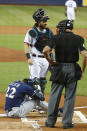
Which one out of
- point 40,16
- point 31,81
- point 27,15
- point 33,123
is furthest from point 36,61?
point 27,15

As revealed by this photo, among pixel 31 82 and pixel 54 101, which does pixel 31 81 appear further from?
pixel 54 101

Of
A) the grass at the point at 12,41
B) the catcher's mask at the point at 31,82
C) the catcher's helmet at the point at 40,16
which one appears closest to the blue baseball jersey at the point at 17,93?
the catcher's mask at the point at 31,82

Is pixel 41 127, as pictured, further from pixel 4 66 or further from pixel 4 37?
pixel 4 37

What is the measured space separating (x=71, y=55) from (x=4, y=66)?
815 cm

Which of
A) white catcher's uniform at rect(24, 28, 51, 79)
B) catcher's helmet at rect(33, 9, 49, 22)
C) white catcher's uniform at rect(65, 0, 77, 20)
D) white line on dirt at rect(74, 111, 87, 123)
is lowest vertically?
white catcher's uniform at rect(65, 0, 77, 20)

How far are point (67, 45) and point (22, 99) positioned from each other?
166 cm

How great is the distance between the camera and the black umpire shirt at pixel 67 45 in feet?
25.8

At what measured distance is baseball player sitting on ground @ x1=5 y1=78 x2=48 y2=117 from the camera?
8.74 metres

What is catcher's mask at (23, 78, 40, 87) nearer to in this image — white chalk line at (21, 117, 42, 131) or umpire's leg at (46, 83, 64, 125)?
white chalk line at (21, 117, 42, 131)

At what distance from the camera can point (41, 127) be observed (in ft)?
26.3

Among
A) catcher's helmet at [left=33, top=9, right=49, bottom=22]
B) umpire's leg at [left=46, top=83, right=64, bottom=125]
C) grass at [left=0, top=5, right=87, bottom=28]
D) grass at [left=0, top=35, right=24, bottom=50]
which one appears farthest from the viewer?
grass at [left=0, top=5, right=87, bottom=28]

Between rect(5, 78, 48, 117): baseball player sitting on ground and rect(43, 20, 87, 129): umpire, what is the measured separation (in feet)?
2.64

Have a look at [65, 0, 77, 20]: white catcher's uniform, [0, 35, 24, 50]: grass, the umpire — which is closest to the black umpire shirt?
the umpire

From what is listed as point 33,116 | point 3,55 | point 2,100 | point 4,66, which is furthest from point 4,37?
point 33,116
